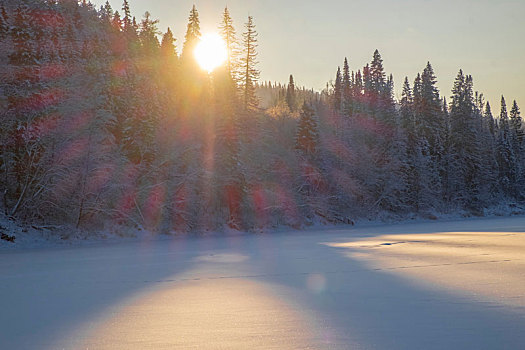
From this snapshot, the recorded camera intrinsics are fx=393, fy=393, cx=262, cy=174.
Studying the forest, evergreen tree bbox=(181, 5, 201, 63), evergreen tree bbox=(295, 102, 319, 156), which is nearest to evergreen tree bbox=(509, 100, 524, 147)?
the forest

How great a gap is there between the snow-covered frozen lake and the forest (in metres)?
16.2

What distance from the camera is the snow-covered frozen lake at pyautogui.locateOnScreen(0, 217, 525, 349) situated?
4.56 meters

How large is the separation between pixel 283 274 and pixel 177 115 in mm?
37316

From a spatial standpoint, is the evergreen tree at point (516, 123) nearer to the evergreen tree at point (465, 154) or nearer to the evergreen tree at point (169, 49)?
the evergreen tree at point (465, 154)

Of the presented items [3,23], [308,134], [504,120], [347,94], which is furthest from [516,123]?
[3,23]

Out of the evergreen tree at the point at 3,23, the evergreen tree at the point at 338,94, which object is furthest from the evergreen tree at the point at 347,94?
the evergreen tree at the point at 3,23

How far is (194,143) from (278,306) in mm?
31846

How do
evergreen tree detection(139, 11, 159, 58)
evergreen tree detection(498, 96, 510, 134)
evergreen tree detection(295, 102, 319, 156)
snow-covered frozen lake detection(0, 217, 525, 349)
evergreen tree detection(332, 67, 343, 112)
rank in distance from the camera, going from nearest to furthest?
snow-covered frozen lake detection(0, 217, 525, 349), evergreen tree detection(295, 102, 319, 156), evergreen tree detection(139, 11, 159, 58), evergreen tree detection(498, 96, 510, 134), evergreen tree detection(332, 67, 343, 112)

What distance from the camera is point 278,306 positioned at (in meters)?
6.27

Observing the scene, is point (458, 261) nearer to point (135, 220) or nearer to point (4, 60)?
point (135, 220)

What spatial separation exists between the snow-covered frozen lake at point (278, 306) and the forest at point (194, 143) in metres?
16.2

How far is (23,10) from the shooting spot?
3155 cm

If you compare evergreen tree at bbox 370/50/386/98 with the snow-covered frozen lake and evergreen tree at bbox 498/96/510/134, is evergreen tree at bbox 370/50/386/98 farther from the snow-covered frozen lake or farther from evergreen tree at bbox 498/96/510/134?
the snow-covered frozen lake

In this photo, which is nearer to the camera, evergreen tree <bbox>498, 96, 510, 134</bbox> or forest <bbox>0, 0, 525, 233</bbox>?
forest <bbox>0, 0, 525, 233</bbox>
